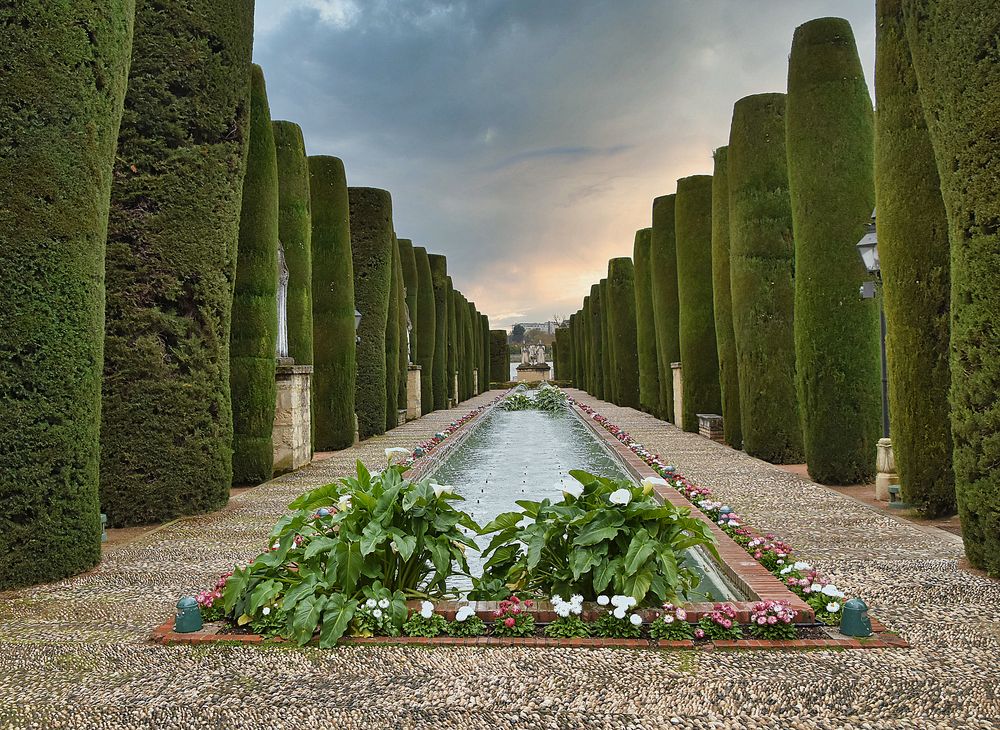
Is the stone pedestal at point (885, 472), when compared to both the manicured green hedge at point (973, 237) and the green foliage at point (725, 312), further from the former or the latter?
the green foliage at point (725, 312)

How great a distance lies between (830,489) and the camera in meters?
8.97

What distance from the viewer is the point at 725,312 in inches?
512

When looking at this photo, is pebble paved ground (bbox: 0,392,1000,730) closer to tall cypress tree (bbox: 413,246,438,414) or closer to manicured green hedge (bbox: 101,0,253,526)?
manicured green hedge (bbox: 101,0,253,526)

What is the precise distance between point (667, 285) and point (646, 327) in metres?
3.92

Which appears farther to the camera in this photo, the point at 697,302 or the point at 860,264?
the point at 697,302

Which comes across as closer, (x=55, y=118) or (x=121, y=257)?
(x=55, y=118)

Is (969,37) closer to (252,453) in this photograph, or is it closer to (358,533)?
(358,533)

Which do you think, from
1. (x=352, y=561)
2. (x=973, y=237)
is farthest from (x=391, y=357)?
(x=973, y=237)

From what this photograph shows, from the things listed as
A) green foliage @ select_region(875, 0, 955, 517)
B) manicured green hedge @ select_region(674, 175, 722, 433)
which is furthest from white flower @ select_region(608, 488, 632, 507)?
manicured green hedge @ select_region(674, 175, 722, 433)

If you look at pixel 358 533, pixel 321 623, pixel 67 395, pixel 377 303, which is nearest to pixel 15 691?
pixel 321 623

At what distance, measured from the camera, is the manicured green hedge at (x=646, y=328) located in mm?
22547

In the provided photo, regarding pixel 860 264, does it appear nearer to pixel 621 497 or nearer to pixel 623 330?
pixel 621 497

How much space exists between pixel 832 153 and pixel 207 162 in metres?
7.20

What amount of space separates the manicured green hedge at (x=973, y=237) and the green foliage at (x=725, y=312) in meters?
7.59
